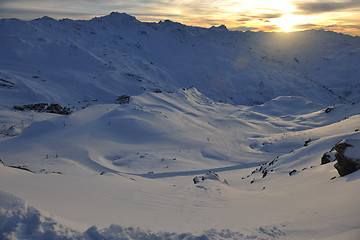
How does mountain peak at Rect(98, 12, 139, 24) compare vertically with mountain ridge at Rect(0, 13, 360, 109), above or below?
above

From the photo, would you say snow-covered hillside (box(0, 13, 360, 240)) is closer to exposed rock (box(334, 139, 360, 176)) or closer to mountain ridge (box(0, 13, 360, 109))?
exposed rock (box(334, 139, 360, 176))

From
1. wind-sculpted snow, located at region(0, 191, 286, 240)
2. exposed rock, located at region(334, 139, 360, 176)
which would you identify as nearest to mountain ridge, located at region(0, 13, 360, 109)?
wind-sculpted snow, located at region(0, 191, 286, 240)

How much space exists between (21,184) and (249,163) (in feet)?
30.7

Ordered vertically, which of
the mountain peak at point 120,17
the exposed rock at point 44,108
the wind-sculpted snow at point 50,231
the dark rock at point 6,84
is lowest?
the exposed rock at point 44,108

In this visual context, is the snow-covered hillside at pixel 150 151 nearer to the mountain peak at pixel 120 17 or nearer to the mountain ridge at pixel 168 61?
the mountain ridge at pixel 168 61

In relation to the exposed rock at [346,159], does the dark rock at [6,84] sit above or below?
below

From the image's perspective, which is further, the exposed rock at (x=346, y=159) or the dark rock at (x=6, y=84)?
the dark rock at (x=6, y=84)


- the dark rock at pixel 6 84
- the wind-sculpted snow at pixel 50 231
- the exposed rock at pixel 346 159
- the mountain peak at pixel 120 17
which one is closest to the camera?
the wind-sculpted snow at pixel 50 231

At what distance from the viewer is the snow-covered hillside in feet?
10.8

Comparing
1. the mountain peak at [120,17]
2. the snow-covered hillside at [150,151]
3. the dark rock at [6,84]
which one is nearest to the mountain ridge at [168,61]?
the mountain peak at [120,17]

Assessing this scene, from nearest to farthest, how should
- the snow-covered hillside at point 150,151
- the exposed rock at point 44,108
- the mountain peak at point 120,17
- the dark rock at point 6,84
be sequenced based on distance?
the snow-covered hillside at point 150,151, the exposed rock at point 44,108, the dark rock at point 6,84, the mountain peak at point 120,17

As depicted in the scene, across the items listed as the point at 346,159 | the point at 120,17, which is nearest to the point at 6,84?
A: the point at 346,159

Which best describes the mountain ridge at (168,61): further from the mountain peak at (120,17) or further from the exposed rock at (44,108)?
the exposed rock at (44,108)

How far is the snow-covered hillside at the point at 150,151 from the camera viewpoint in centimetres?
329
